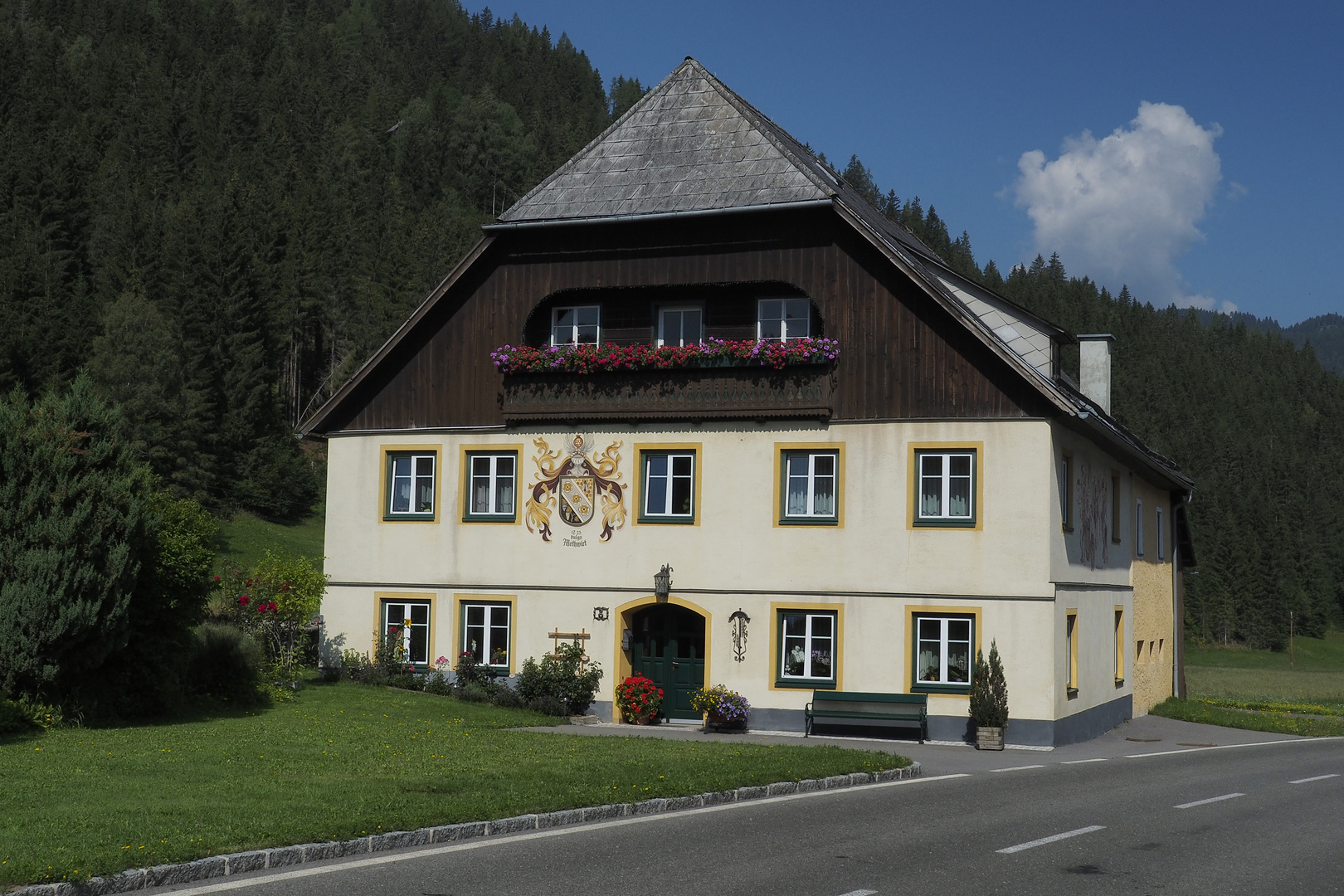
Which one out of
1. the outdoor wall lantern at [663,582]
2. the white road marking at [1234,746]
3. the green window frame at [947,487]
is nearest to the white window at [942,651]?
the green window frame at [947,487]

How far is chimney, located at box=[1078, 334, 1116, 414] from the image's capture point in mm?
35156


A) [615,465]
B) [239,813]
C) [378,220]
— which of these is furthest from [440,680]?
[378,220]

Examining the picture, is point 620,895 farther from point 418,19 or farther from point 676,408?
point 418,19

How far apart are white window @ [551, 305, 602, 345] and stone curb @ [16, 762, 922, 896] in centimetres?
1273

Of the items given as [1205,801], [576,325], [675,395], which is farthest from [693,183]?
[1205,801]

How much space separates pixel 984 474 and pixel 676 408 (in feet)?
18.5

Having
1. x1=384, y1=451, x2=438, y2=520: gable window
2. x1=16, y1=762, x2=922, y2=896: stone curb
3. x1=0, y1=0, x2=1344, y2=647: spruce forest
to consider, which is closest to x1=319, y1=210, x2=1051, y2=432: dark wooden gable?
x1=384, y1=451, x2=438, y2=520: gable window

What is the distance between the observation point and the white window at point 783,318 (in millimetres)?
25938

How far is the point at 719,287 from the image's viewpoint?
26297 millimetres

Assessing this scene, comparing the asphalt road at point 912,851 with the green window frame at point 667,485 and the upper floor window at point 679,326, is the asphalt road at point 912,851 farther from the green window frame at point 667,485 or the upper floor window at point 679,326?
the upper floor window at point 679,326

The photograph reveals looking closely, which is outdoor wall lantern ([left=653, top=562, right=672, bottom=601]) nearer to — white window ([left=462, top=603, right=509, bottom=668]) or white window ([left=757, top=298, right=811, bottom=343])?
white window ([left=462, top=603, right=509, bottom=668])

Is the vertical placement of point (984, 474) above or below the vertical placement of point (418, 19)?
below

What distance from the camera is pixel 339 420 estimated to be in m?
28.7

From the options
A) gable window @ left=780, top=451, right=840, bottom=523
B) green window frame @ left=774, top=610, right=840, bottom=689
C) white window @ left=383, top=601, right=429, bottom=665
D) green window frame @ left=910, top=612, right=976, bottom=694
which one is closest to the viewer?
green window frame @ left=910, top=612, right=976, bottom=694
